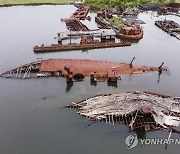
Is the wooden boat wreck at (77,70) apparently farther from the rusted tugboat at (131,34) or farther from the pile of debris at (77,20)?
the pile of debris at (77,20)

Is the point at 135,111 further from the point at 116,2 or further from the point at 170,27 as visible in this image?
the point at 116,2

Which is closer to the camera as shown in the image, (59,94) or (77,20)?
(59,94)

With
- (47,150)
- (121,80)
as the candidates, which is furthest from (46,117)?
(121,80)

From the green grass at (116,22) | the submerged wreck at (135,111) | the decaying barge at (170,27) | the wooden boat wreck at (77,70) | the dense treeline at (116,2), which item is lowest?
the submerged wreck at (135,111)

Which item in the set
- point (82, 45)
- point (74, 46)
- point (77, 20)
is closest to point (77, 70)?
point (74, 46)

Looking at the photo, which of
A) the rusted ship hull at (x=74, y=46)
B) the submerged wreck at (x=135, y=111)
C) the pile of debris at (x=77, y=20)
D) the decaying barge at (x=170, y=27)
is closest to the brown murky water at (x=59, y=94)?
the submerged wreck at (x=135, y=111)

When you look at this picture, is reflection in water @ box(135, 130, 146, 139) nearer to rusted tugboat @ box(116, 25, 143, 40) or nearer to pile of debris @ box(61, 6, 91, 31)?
rusted tugboat @ box(116, 25, 143, 40)
